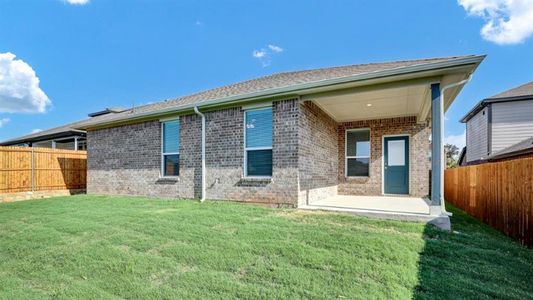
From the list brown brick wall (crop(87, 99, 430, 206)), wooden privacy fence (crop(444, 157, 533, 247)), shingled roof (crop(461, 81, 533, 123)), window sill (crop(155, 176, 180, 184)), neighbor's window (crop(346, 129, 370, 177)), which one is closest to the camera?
wooden privacy fence (crop(444, 157, 533, 247))

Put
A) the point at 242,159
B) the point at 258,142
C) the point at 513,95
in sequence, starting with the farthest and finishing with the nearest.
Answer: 1. the point at 513,95
2. the point at 242,159
3. the point at 258,142

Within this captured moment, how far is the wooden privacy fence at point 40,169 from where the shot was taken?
36.5ft

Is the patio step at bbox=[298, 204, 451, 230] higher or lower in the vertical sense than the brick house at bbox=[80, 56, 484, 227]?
lower

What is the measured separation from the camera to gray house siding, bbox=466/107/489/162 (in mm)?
13949

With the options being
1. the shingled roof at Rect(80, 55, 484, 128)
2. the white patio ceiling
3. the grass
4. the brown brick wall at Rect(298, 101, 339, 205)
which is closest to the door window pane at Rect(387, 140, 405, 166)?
the white patio ceiling

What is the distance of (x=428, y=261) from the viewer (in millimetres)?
3531

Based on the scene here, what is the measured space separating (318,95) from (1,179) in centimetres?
1307

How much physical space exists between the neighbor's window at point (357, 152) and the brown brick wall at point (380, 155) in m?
0.17

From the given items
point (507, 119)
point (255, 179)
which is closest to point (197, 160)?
point (255, 179)

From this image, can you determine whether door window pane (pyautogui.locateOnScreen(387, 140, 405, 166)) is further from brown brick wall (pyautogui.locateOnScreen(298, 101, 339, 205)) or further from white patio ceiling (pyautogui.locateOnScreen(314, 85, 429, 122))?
brown brick wall (pyautogui.locateOnScreen(298, 101, 339, 205))

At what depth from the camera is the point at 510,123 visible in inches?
511

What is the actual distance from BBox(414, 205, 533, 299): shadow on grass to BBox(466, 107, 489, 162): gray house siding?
11662 mm

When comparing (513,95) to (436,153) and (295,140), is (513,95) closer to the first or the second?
(436,153)

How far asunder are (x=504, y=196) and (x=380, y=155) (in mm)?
4227
